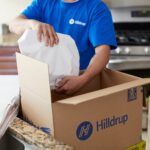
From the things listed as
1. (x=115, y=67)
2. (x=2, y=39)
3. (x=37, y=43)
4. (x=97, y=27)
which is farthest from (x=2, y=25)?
(x=37, y=43)

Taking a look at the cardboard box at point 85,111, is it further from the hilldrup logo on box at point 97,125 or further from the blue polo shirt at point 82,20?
the blue polo shirt at point 82,20

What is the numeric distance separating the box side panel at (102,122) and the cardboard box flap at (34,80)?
49 millimetres

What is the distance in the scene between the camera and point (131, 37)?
2164 mm

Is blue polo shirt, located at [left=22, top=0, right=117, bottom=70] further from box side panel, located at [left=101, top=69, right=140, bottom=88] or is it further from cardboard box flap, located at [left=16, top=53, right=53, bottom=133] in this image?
cardboard box flap, located at [left=16, top=53, right=53, bottom=133]

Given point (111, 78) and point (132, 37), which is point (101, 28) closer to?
point (111, 78)

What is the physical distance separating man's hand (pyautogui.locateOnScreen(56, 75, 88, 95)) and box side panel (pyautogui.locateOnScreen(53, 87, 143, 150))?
0.37 ft

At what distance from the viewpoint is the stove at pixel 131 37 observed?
2.05 metres

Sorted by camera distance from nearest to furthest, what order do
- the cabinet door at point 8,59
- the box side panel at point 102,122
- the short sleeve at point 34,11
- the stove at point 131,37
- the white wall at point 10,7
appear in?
the box side panel at point 102,122 → the short sleeve at point 34,11 → the stove at point 131,37 → the cabinet door at point 8,59 → the white wall at point 10,7

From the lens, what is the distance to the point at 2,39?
253 centimetres

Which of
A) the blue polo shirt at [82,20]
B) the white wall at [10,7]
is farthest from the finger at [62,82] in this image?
the white wall at [10,7]

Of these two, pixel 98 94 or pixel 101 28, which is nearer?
pixel 98 94

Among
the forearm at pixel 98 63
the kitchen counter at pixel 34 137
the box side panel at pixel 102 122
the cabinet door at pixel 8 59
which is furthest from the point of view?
the cabinet door at pixel 8 59

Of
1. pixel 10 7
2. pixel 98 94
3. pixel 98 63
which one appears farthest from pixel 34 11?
pixel 10 7

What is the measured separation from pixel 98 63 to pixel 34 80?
1.15 ft
